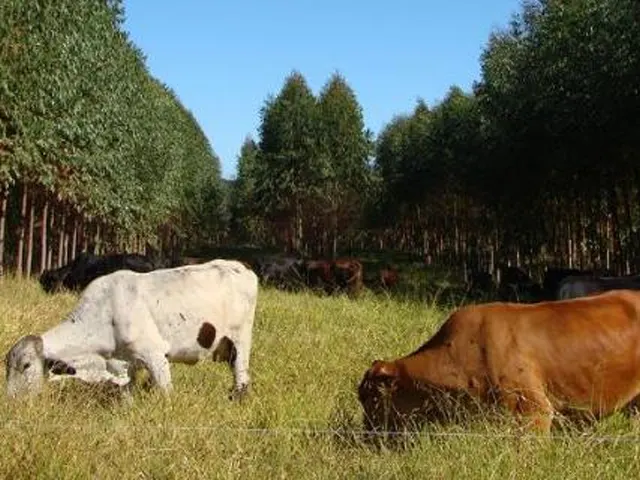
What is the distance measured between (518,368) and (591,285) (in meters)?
10.9

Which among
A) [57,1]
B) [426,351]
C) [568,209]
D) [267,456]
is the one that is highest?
[57,1]

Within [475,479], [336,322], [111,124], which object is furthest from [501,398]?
[111,124]

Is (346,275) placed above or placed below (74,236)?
below

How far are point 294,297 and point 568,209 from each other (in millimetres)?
20491

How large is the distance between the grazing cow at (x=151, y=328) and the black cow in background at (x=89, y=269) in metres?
12.4

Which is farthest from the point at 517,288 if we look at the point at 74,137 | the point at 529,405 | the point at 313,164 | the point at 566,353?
the point at 313,164

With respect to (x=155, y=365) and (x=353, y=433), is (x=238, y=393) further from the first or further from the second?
(x=353, y=433)

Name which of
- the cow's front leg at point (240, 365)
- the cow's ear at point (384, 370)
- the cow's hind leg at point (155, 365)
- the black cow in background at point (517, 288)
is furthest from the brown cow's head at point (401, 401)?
the black cow in background at point (517, 288)

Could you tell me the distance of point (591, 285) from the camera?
56.8ft

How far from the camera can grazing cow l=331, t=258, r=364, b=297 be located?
98.2 ft

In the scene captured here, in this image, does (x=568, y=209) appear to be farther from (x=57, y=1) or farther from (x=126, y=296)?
(x=126, y=296)

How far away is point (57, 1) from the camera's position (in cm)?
2239

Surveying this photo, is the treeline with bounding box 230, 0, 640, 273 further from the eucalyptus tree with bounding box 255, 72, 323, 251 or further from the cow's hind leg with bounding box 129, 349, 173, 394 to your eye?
the cow's hind leg with bounding box 129, 349, 173, 394

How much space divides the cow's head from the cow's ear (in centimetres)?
331
